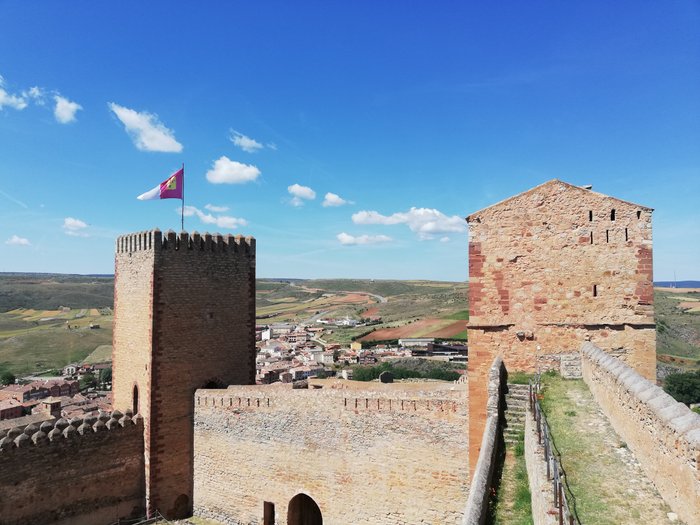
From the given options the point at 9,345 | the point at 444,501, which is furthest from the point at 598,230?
the point at 9,345

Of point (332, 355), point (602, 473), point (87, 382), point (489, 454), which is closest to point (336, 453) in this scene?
point (489, 454)

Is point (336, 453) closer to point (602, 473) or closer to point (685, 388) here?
point (602, 473)

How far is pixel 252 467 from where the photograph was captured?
13586mm

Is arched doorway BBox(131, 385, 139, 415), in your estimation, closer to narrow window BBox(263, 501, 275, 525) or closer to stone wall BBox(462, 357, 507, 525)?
→ narrow window BBox(263, 501, 275, 525)

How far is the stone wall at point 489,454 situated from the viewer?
18.2 ft

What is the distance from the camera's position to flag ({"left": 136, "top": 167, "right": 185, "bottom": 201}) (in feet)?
54.2

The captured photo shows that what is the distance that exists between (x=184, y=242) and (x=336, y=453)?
7669mm

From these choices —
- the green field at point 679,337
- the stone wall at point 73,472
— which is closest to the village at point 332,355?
the green field at point 679,337

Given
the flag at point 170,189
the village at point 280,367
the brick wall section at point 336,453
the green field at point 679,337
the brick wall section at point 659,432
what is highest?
the flag at point 170,189

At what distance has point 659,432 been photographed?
492cm

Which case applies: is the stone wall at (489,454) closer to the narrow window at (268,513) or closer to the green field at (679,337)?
the narrow window at (268,513)

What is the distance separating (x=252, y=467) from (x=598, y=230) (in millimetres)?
10876

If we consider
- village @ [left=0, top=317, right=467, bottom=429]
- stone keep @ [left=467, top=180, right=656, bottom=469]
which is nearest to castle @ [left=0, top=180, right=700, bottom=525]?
stone keep @ [left=467, top=180, right=656, bottom=469]

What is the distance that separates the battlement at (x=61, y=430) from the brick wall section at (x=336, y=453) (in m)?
2.11
